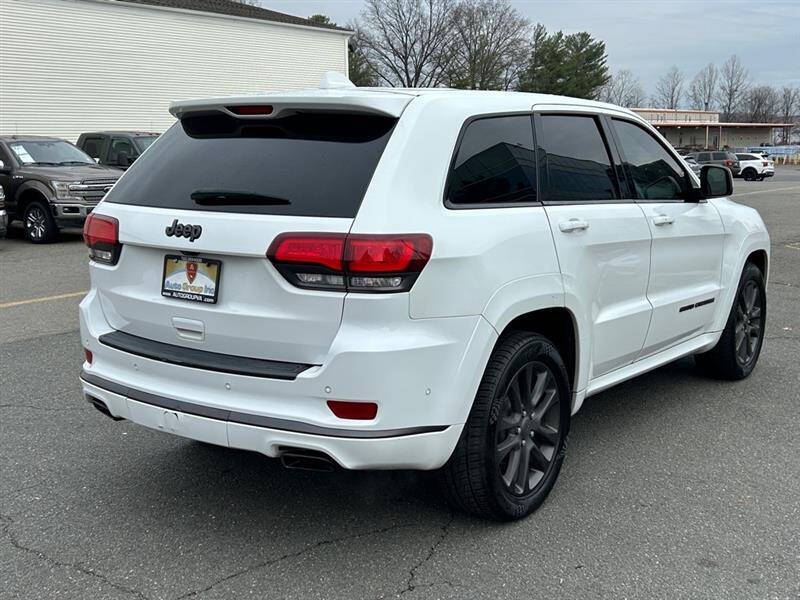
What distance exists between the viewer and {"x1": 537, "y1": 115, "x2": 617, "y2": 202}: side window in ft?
12.2

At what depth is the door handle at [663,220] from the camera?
4.26 metres

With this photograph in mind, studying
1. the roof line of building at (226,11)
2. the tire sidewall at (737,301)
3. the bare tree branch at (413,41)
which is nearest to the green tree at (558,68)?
the bare tree branch at (413,41)

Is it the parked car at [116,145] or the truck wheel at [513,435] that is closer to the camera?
the truck wheel at [513,435]

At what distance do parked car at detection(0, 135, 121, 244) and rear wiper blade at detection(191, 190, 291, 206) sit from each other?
37.3ft

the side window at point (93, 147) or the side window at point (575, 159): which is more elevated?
the side window at point (575, 159)

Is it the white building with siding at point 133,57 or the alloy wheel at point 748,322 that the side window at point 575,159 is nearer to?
the alloy wheel at point 748,322

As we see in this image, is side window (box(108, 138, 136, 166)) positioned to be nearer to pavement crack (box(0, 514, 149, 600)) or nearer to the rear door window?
the rear door window

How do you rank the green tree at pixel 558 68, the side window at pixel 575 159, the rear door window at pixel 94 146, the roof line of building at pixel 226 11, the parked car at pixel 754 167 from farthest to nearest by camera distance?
the green tree at pixel 558 68, the parked car at pixel 754 167, the roof line of building at pixel 226 11, the rear door window at pixel 94 146, the side window at pixel 575 159

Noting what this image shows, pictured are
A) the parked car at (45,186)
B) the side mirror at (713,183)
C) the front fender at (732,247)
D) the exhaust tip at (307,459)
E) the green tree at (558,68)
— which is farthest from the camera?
the green tree at (558,68)

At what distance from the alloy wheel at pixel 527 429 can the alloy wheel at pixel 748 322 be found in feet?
7.70

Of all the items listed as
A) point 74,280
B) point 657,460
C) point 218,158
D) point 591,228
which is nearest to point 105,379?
point 218,158

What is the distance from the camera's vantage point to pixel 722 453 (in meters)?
4.21

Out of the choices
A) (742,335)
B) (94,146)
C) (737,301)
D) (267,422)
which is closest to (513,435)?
(267,422)

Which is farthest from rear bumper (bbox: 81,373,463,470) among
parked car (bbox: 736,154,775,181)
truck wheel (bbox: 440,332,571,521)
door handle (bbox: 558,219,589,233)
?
parked car (bbox: 736,154,775,181)
